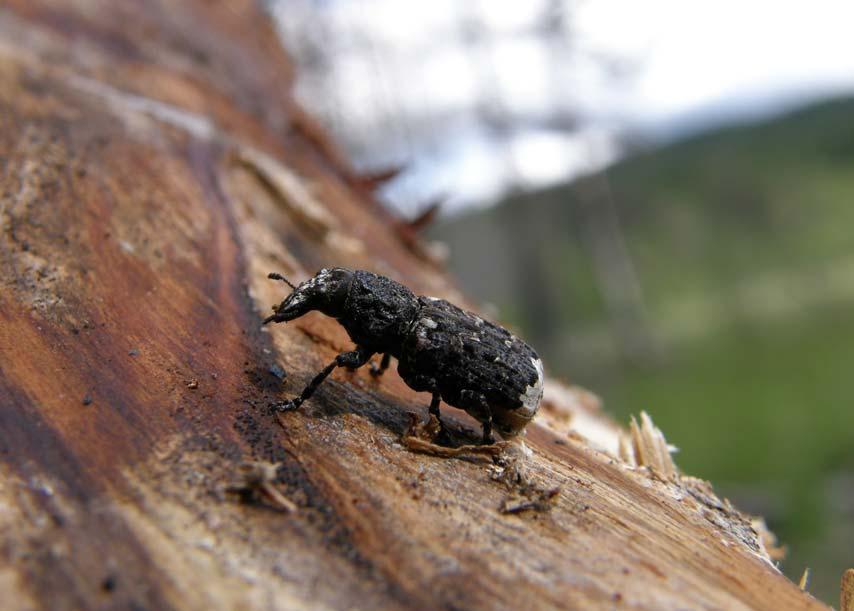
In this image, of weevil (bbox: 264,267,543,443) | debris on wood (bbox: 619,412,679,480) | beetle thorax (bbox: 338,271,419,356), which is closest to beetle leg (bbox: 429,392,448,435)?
weevil (bbox: 264,267,543,443)

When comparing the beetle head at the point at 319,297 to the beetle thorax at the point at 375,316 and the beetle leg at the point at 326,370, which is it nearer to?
the beetle thorax at the point at 375,316

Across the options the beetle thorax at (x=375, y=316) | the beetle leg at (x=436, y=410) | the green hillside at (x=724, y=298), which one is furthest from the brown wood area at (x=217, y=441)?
the green hillside at (x=724, y=298)

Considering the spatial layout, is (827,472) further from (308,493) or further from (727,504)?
(308,493)

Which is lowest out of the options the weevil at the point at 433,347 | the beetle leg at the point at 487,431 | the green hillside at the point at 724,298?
the beetle leg at the point at 487,431

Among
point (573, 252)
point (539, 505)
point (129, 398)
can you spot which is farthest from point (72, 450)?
point (573, 252)

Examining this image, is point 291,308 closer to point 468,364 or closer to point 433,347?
point 433,347

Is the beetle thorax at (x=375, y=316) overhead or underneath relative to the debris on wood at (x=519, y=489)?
overhead
